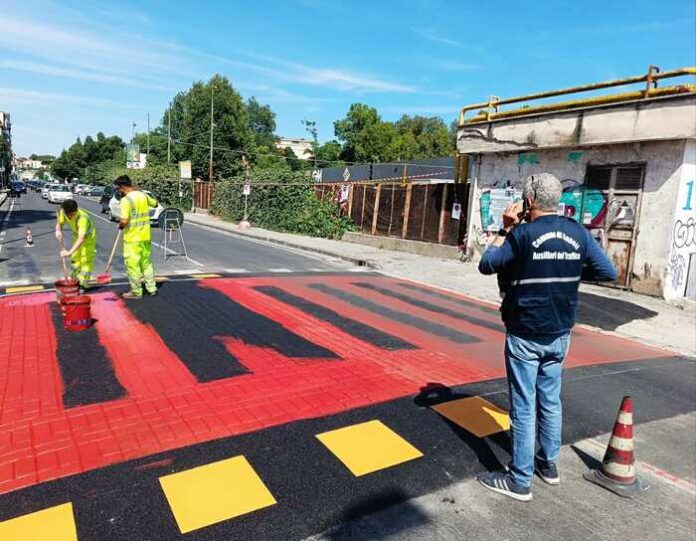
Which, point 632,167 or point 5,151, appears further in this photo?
point 5,151

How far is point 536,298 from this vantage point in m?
3.16

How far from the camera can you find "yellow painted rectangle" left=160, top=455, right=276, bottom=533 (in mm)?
2930

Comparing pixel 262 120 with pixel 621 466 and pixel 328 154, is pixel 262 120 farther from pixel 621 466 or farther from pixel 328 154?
pixel 621 466

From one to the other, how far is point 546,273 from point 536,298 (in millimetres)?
168

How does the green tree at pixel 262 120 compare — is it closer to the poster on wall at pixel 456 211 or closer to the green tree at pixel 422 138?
the green tree at pixel 422 138

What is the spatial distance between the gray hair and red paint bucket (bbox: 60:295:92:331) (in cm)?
561

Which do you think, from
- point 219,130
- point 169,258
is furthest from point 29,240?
point 219,130

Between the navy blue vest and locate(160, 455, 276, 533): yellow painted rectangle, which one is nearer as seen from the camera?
locate(160, 455, 276, 533): yellow painted rectangle

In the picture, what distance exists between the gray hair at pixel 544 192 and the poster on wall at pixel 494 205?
11592 millimetres

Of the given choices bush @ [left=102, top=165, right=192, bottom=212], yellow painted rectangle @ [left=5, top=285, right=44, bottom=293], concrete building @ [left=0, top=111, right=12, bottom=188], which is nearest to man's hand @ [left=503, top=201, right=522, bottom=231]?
yellow painted rectangle @ [left=5, top=285, right=44, bottom=293]

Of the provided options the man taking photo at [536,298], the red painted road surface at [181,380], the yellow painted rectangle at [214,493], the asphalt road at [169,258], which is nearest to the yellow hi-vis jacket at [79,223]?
the red painted road surface at [181,380]

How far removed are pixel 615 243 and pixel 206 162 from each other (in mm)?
49094

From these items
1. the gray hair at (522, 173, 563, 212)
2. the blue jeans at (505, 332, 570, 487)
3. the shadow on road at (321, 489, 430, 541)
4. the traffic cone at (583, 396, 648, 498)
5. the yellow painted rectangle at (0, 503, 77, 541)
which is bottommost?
the yellow painted rectangle at (0, 503, 77, 541)

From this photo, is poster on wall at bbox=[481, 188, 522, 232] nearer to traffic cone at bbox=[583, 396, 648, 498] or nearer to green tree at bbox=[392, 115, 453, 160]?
traffic cone at bbox=[583, 396, 648, 498]
